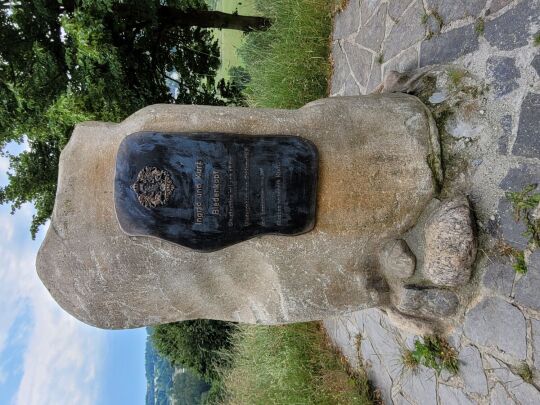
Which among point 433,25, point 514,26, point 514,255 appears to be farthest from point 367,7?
point 514,255

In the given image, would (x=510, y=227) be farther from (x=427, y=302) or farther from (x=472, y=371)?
(x=472, y=371)

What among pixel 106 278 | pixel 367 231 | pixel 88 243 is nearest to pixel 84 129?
pixel 88 243

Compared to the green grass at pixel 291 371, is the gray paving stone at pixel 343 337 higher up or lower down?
higher up

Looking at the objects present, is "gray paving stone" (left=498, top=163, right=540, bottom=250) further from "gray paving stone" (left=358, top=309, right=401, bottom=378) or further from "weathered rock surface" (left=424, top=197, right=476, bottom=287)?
"gray paving stone" (left=358, top=309, right=401, bottom=378)

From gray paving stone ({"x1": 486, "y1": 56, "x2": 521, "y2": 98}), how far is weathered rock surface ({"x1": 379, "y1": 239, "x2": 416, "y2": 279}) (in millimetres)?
1047

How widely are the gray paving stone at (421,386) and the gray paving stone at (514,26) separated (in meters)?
2.63

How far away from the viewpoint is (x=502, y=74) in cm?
312

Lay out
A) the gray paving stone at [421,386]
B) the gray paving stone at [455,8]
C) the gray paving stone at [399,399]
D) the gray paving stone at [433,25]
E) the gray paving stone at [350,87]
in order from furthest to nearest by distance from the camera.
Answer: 1. the gray paving stone at [350,87]
2. the gray paving stone at [399,399]
3. the gray paving stone at [421,386]
4. the gray paving stone at [433,25]
5. the gray paving stone at [455,8]

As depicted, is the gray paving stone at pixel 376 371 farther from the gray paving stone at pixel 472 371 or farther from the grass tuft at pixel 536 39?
the grass tuft at pixel 536 39

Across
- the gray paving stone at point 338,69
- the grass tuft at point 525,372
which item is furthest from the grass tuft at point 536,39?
the gray paving stone at point 338,69

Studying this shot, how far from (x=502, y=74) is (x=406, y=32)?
5.44ft

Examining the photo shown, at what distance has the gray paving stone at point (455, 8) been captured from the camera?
3459 mm

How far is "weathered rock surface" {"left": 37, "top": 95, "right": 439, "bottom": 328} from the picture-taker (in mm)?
3055

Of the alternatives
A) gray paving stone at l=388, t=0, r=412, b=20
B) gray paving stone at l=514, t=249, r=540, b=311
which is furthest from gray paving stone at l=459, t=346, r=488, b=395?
gray paving stone at l=388, t=0, r=412, b=20
